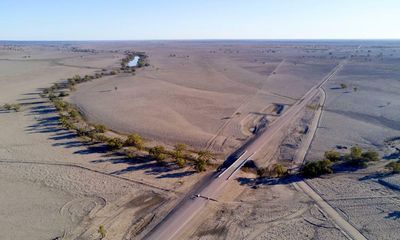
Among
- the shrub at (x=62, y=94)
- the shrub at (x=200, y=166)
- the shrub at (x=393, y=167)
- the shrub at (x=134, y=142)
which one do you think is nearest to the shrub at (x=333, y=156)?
the shrub at (x=393, y=167)

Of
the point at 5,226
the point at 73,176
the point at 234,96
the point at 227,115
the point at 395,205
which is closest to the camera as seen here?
the point at 5,226

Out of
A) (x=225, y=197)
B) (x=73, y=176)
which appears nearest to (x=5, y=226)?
(x=73, y=176)

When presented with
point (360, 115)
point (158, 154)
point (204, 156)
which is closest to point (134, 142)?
point (158, 154)

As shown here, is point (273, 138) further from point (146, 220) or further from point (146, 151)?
point (146, 220)

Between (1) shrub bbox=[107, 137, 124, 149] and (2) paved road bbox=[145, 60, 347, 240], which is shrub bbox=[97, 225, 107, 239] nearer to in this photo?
(2) paved road bbox=[145, 60, 347, 240]

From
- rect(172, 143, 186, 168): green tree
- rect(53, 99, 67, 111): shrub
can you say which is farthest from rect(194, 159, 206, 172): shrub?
rect(53, 99, 67, 111): shrub

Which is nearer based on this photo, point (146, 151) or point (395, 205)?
point (395, 205)

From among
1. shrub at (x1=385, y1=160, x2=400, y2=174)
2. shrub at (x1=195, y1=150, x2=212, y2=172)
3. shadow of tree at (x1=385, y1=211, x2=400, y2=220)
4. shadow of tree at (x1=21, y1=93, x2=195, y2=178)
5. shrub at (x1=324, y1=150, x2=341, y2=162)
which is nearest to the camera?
shadow of tree at (x1=385, y1=211, x2=400, y2=220)

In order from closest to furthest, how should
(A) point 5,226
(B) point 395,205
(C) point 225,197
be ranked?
(A) point 5,226, (B) point 395,205, (C) point 225,197
